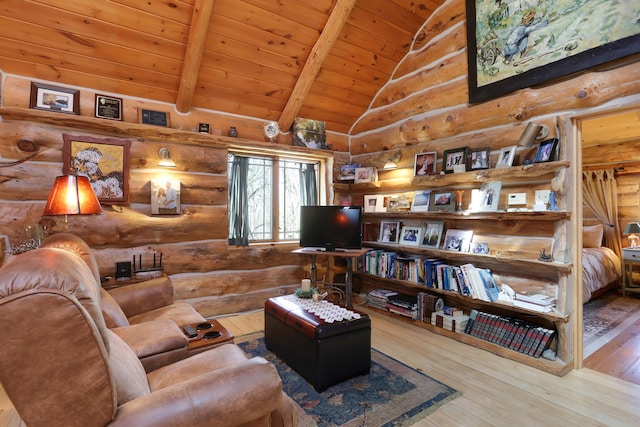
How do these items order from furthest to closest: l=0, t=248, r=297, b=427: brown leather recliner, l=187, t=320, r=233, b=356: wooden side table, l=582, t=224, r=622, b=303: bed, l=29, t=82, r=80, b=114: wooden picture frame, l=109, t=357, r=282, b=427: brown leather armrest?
1. l=582, t=224, r=622, b=303: bed
2. l=29, t=82, r=80, b=114: wooden picture frame
3. l=187, t=320, r=233, b=356: wooden side table
4. l=109, t=357, r=282, b=427: brown leather armrest
5. l=0, t=248, r=297, b=427: brown leather recliner

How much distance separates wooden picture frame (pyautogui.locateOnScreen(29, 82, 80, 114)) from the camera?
9.54 feet

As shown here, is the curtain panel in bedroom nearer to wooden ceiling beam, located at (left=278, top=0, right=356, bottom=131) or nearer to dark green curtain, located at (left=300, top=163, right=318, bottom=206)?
dark green curtain, located at (left=300, top=163, right=318, bottom=206)

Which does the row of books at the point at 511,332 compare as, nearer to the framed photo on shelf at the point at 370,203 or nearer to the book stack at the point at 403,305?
the book stack at the point at 403,305

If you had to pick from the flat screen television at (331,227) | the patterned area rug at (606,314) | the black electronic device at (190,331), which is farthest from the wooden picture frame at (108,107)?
the patterned area rug at (606,314)

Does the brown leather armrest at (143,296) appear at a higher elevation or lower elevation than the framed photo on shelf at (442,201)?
lower

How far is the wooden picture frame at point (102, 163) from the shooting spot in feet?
9.96

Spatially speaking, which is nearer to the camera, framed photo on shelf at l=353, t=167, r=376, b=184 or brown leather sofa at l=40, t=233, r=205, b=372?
brown leather sofa at l=40, t=233, r=205, b=372

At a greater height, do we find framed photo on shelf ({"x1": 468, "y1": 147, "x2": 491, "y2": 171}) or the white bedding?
framed photo on shelf ({"x1": 468, "y1": 147, "x2": 491, "y2": 171})

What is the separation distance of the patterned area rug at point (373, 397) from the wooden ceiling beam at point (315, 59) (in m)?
2.98

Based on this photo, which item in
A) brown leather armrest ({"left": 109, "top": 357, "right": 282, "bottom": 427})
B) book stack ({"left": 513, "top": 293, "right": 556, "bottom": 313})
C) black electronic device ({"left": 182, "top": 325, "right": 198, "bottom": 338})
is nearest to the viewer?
brown leather armrest ({"left": 109, "top": 357, "right": 282, "bottom": 427})

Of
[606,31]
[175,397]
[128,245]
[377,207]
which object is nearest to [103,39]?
[128,245]

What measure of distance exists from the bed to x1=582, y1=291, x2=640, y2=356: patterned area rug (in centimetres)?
13

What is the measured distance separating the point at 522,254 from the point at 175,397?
9.91 ft

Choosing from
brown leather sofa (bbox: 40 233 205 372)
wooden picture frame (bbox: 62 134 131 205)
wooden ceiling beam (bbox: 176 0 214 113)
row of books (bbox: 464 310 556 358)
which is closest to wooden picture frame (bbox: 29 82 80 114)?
wooden picture frame (bbox: 62 134 131 205)
